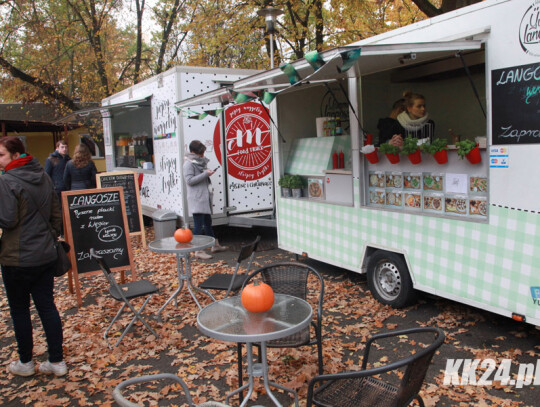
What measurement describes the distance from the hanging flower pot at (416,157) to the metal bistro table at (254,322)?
2.14 meters

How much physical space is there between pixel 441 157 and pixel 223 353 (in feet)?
8.65

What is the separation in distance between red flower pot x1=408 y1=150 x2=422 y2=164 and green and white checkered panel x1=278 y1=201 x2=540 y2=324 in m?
0.54

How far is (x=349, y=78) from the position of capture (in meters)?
5.36

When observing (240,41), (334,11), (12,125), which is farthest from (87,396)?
(12,125)

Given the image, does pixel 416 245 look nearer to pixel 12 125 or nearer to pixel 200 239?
pixel 200 239

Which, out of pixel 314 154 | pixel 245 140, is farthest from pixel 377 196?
pixel 245 140

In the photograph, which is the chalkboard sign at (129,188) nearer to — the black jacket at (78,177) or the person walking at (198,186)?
the black jacket at (78,177)

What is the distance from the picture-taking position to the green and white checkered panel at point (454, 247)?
3.69m

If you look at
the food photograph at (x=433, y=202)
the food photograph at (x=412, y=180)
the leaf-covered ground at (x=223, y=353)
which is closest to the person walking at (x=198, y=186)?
the leaf-covered ground at (x=223, y=353)

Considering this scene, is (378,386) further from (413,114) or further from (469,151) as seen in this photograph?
(413,114)

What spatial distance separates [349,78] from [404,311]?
2630 mm

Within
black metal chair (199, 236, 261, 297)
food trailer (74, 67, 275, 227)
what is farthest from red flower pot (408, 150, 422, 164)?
food trailer (74, 67, 275, 227)

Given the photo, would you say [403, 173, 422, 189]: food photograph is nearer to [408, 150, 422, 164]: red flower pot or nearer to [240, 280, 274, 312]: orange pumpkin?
[408, 150, 422, 164]: red flower pot

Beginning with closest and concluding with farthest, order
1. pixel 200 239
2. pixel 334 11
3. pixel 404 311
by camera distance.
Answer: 1. pixel 404 311
2. pixel 200 239
3. pixel 334 11
